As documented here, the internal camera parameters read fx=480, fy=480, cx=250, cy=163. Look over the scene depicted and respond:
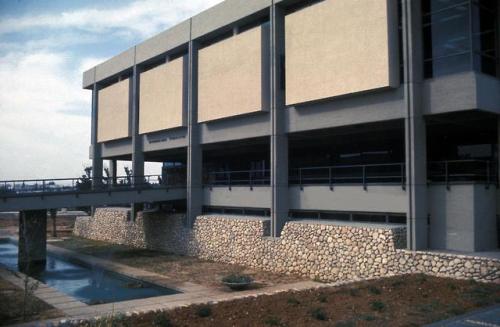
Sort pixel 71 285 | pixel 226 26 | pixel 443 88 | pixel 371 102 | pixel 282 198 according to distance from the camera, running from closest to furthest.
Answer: pixel 443 88, pixel 371 102, pixel 71 285, pixel 282 198, pixel 226 26

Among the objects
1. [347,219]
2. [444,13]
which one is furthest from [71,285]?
[444,13]

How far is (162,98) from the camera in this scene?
3656 cm

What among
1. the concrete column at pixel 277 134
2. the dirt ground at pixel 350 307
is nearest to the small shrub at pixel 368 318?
the dirt ground at pixel 350 307

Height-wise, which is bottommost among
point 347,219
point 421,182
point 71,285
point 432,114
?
point 71,285

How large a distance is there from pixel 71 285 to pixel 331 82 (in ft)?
54.0

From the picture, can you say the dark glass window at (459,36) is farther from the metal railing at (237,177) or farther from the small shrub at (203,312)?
the small shrub at (203,312)

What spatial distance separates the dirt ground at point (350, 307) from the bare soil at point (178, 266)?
680cm

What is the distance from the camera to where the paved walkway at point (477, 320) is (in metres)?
12.9

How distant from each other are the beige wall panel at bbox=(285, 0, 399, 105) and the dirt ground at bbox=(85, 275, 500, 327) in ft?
29.4

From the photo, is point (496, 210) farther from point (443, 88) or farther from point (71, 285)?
point (71, 285)

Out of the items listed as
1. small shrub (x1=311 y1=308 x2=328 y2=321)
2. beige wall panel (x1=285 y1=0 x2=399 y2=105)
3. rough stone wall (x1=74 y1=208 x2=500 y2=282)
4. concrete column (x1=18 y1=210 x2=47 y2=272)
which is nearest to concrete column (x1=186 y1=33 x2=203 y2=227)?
rough stone wall (x1=74 y1=208 x2=500 y2=282)

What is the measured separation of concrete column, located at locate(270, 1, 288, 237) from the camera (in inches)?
1069

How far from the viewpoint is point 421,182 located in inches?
830

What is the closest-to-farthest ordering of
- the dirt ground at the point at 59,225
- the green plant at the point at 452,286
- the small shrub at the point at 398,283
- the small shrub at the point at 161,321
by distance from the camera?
1. the small shrub at the point at 161,321
2. the green plant at the point at 452,286
3. the small shrub at the point at 398,283
4. the dirt ground at the point at 59,225
